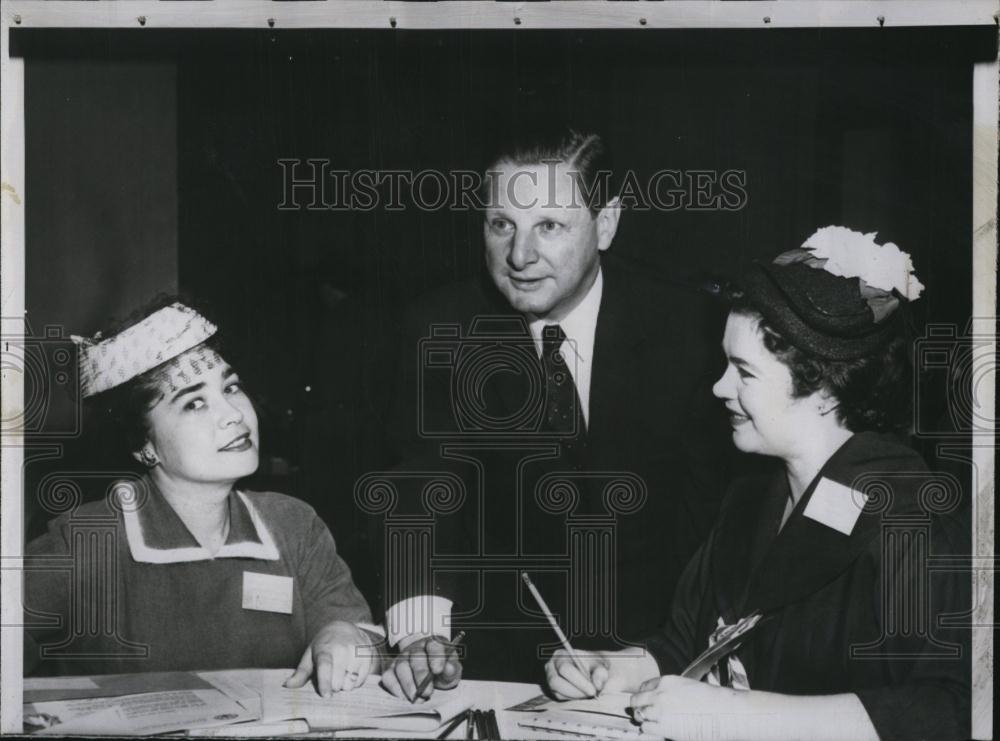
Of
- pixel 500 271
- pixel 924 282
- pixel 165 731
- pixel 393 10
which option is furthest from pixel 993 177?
pixel 165 731

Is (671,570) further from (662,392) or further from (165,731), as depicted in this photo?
(165,731)

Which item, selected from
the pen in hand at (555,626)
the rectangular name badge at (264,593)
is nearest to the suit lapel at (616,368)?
the pen in hand at (555,626)

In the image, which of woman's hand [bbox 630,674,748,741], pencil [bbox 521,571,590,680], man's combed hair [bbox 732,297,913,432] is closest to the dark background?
man's combed hair [bbox 732,297,913,432]

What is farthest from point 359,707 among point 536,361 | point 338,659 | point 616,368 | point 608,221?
point 608,221

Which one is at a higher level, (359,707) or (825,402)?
(825,402)

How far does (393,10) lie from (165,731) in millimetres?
2477

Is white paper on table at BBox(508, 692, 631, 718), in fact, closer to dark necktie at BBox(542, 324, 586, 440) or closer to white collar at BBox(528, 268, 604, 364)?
dark necktie at BBox(542, 324, 586, 440)

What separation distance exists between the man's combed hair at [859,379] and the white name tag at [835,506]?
200 mm

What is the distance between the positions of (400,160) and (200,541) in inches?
55.6

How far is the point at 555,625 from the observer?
4016 mm

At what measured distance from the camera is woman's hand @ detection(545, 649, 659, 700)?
157 inches

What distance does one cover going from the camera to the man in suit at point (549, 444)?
4.00 metres

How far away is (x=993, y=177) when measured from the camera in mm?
4027
